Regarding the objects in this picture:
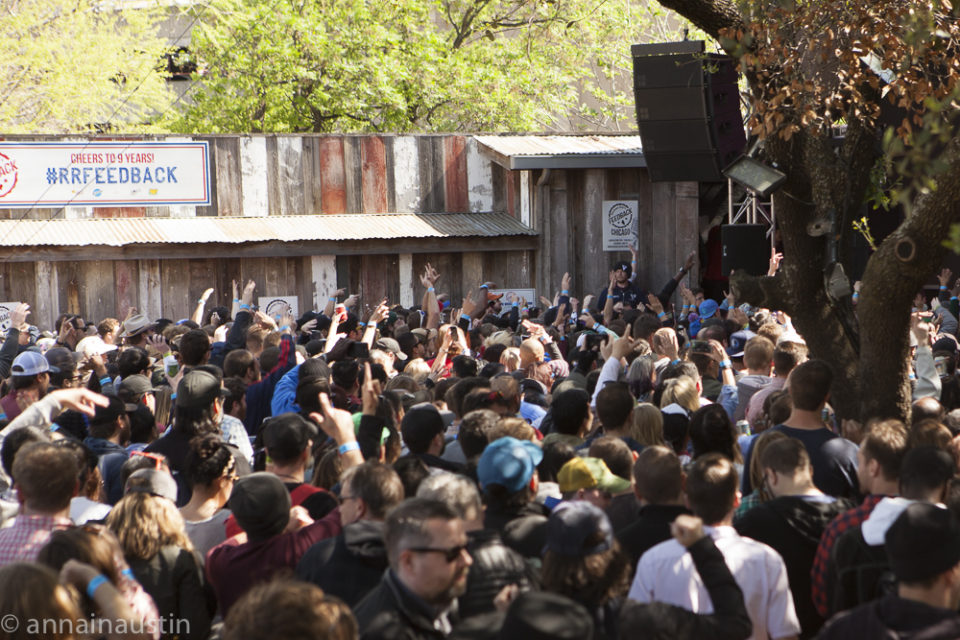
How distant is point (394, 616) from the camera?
3.38 m

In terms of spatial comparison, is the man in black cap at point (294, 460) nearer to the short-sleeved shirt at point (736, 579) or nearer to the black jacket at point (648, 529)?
the black jacket at point (648, 529)

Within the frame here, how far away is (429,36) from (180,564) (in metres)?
21.6

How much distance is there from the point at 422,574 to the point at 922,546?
61.6 inches

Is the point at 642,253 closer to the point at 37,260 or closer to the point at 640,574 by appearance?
the point at 37,260

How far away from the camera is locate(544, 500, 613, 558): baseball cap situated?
361 centimetres

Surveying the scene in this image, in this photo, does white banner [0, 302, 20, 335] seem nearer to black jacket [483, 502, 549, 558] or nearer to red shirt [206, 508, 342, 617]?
red shirt [206, 508, 342, 617]

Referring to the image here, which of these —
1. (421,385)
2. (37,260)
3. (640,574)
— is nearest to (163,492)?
(640,574)

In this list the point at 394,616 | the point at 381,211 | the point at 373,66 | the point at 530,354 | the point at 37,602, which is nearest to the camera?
the point at 37,602

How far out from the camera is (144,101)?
89.5 feet

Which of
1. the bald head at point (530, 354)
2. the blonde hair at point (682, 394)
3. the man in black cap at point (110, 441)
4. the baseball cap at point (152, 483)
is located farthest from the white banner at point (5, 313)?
the blonde hair at point (682, 394)

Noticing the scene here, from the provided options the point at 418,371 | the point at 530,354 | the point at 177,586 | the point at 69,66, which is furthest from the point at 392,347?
the point at 69,66

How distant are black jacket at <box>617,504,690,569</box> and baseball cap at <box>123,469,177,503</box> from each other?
2.03 meters

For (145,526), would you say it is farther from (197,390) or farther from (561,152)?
(561,152)

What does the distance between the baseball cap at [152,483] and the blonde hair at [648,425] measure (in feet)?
8.07
